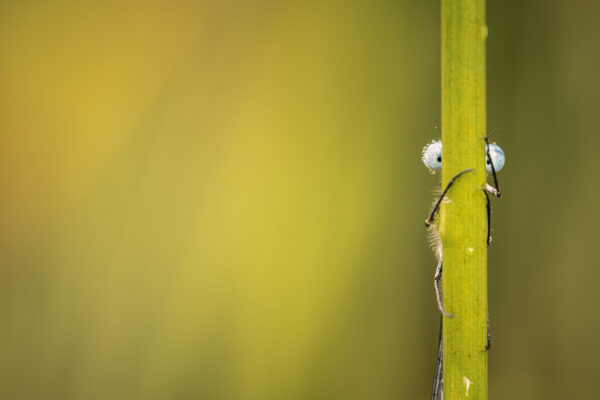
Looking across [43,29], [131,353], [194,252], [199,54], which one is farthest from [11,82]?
[131,353]

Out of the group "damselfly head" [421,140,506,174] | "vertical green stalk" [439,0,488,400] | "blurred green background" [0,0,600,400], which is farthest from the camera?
"blurred green background" [0,0,600,400]

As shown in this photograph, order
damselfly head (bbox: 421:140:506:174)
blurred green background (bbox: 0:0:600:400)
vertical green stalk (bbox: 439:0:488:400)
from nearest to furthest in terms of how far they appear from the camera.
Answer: vertical green stalk (bbox: 439:0:488:400), damselfly head (bbox: 421:140:506:174), blurred green background (bbox: 0:0:600:400)

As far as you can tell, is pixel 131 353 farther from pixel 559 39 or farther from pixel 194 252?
pixel 559 39

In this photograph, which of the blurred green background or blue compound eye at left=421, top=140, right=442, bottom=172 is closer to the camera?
blue compound eye at left=421, top=140, right=442, bottom=172

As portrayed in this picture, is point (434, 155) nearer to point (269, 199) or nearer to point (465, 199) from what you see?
point (465, 199)

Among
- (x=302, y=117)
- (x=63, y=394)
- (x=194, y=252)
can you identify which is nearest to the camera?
(x=63, y=394)

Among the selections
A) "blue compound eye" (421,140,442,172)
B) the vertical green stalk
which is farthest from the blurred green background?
the vertical green stalk

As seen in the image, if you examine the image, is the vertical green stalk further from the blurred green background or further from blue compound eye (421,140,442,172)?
the blurred green background
